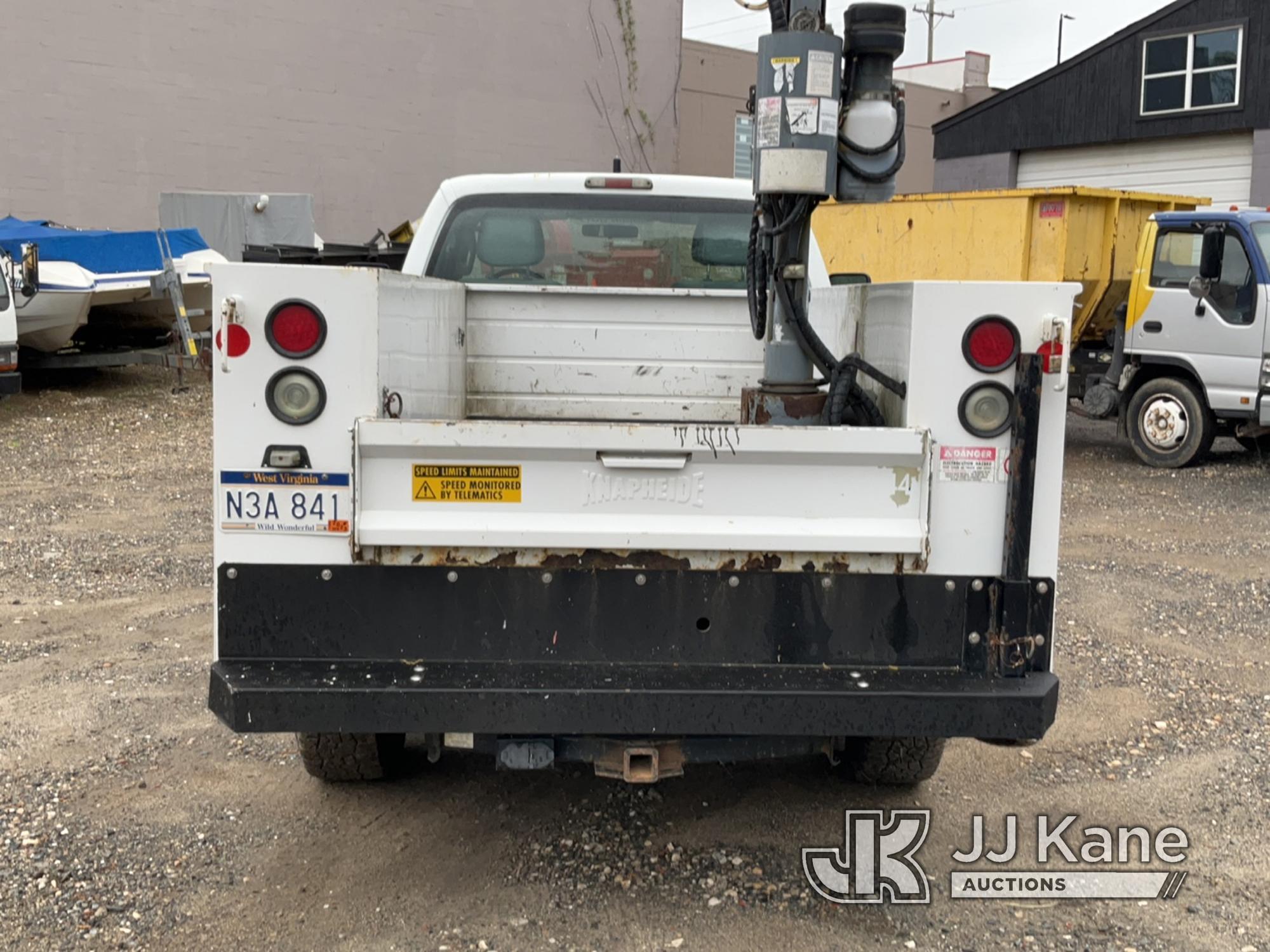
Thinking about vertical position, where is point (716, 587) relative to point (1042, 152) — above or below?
below

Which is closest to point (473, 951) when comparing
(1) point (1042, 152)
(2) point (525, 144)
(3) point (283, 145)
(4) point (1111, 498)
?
(4) point (1111, 498)

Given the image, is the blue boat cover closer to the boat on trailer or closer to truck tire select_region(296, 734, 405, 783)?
the boat on trailer

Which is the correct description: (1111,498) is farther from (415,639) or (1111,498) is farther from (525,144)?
(525,144)

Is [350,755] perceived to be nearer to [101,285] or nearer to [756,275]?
[756,275]

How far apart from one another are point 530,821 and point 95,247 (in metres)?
13.1

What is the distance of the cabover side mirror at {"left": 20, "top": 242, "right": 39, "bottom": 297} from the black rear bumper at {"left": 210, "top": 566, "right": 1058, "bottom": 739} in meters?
11.8

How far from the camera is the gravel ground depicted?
133 inches

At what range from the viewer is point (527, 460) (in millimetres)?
3250

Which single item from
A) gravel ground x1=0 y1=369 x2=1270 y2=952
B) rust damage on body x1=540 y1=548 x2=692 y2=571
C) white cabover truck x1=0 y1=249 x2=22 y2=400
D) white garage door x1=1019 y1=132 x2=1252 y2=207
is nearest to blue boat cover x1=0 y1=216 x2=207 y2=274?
white cabover truck x1=0 y1=249 x2=22 y2=400

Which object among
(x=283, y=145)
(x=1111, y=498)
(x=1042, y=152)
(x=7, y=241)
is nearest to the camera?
(x=1111, y=498)

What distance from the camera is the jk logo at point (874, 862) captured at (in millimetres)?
3611

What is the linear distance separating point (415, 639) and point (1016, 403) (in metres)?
1.68

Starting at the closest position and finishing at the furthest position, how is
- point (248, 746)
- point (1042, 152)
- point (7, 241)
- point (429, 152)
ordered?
point (248, 746)
point (7, 241)
point (429, 152)
point (1042, 152)

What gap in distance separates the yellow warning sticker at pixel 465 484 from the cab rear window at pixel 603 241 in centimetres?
203
